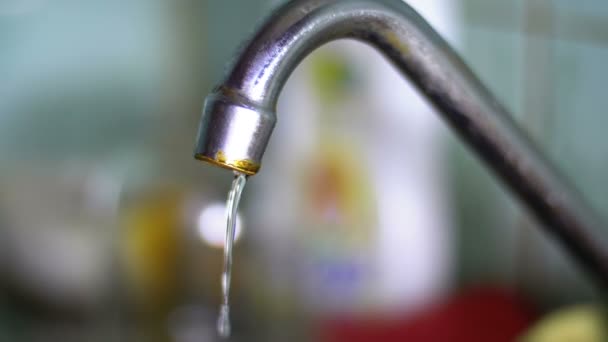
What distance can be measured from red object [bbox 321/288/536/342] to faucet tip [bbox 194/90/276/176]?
349 mm

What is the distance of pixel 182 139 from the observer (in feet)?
2.28

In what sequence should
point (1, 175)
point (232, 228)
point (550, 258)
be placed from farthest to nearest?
point (1, 175) < point (550, 258) < point (232, 228)

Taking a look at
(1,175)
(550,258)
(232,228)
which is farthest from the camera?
(1,175)

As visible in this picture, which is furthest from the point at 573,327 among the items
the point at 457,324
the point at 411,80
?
the point at 411,80

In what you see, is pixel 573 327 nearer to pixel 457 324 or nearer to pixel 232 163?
pixel 457 324

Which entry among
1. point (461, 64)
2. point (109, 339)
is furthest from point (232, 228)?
point (109, 339)

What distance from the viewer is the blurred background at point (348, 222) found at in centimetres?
51

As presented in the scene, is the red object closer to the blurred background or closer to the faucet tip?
the blurred background

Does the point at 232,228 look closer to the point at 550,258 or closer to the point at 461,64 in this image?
the point at 461,64

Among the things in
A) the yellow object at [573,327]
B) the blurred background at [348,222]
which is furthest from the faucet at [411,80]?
the blurred background at [348,222]

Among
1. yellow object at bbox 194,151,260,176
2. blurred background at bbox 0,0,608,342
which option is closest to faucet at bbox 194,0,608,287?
yellow object at bbox 194,151,260,176

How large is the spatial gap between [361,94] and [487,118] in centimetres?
31

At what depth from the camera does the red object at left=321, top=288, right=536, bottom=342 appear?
52 cm

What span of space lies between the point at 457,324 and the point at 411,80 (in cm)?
33
